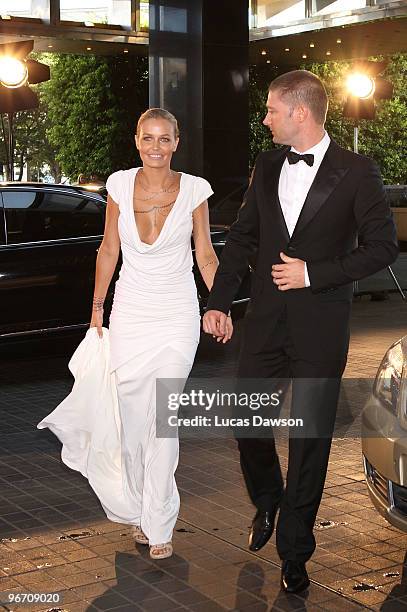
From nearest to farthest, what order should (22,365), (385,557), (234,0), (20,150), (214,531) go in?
(385,557), (214,531), (22,365), (234,0), (20,150)

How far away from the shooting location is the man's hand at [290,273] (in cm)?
447

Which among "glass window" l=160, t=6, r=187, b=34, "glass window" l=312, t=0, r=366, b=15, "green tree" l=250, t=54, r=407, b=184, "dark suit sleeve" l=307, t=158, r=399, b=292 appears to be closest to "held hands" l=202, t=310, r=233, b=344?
"dark suit sleeve" l=307, t=158, r=399, b=292

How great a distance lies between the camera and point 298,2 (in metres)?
23.5

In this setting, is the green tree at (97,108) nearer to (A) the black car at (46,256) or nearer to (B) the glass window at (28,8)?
(B) the glass window at (28,8)

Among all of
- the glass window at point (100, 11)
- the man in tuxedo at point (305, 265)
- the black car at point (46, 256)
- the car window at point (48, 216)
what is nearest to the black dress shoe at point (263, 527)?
the man in tuxedo at point (305, 265)

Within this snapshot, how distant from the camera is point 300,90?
454 centimetres

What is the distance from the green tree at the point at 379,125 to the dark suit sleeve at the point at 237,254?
32.3 metres

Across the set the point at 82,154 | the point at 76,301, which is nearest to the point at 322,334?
the point at 76,301

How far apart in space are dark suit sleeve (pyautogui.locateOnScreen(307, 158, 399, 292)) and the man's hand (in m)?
0.04

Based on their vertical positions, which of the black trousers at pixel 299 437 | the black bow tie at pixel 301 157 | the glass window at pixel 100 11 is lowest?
the black trousers at pixel 299 437

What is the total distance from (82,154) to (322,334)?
34.3m

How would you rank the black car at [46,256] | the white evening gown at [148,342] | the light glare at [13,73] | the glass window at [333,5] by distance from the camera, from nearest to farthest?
the white evening gown at [148,342] → the black car at [46,256] → the light glare at [13,73] → the glass window at [333,5]

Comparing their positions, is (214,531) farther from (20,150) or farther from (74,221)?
(20,150)

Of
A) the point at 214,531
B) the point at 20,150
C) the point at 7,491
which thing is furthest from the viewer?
the point at 20,150
